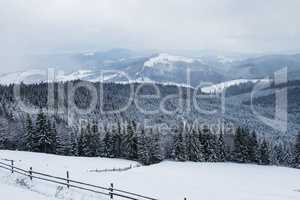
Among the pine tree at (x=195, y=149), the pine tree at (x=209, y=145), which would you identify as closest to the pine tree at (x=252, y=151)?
the pine tree at (x=209, y=145)

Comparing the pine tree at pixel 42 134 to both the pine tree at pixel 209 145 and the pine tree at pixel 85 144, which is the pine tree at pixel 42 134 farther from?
the pine tree at pixel 209 145

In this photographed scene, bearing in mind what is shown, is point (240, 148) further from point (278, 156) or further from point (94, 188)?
point (94, 188)

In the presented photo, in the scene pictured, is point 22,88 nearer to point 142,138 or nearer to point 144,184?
point 142,138

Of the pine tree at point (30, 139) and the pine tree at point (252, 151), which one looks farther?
the pine tree at point (252, 151)

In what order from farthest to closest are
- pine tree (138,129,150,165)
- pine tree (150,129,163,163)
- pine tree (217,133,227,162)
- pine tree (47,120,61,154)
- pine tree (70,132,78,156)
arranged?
pine tree (70,132,78,156), pine tree (150,129,163,163), pine tree (217,133,227,162), pine tree (138,129,150,165), pine tree (47,120,61,154)

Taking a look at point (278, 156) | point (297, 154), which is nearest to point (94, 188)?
point (297, 154)

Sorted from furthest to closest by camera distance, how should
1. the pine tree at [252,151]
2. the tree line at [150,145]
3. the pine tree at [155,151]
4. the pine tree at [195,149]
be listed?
1. the pine tree at [155,151]
2. the pine tree at [252,151]
3. the pine tree at [195,149]
4. the tree line at [150,145]

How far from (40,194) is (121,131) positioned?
64361mm

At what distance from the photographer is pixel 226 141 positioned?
96.1m

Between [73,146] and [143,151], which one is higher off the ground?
[73,146]

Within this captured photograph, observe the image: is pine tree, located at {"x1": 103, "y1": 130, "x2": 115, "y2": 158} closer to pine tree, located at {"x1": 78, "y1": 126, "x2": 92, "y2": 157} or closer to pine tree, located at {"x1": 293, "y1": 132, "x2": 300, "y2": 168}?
pine tree, located at {"x1": 78, "y1": 126, "x2": 92, "y2": 157}

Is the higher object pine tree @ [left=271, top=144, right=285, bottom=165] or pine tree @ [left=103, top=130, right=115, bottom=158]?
pine tree @ [left=103, top=130, right=115, bottom=158]

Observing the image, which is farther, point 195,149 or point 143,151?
point 143,151

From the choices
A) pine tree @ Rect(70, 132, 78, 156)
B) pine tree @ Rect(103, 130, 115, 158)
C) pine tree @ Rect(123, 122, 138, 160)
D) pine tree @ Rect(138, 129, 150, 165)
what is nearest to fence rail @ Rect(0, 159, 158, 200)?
pine tree @ Rect(138, 129, 150, 165)
